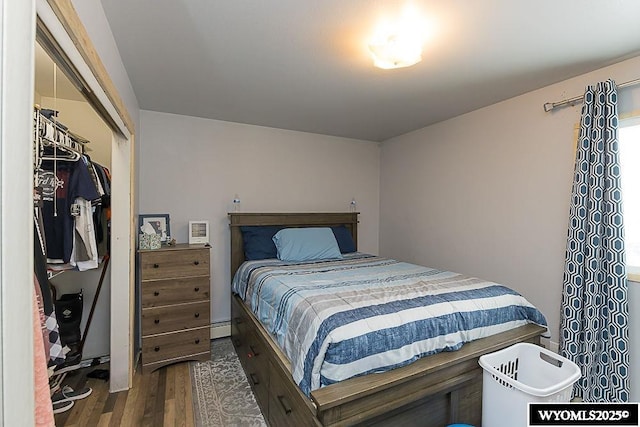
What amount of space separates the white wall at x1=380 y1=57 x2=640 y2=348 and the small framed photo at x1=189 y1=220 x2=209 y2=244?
249cm

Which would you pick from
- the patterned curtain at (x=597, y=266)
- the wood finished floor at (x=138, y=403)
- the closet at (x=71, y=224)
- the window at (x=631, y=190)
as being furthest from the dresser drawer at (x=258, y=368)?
the window at (x=631, y=190)

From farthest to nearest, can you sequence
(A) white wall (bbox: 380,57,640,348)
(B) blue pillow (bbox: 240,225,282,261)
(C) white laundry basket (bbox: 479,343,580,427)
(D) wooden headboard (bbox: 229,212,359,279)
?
1. (D) wooden headboard (bbox: 229,212,359,279)
2. (B) blue pillow (bbox: 240,225,282,261)
3. (A) white wall (bbox: 380,57,640,348)
4. (C) white laundry basket (bbox: 479,343,580,427)

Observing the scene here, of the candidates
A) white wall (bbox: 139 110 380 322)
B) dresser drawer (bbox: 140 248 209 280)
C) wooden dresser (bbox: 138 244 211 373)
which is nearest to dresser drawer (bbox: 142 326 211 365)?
wooden dresser (bbox: 138 244 211 373)

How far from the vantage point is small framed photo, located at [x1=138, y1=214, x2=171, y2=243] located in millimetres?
2916

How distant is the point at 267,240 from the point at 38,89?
2.34 metres

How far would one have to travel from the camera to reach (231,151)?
3.44 metres

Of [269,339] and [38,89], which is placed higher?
[38,89]

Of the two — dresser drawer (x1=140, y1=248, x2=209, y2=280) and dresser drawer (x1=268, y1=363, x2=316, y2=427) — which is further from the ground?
dresser drawer (x1=140, y1=248, x2=209, y2=280)

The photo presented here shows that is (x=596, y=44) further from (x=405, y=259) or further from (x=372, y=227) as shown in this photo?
(x=372, y=227)

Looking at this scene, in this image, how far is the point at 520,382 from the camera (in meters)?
1.54

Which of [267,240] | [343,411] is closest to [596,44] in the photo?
[343,411]

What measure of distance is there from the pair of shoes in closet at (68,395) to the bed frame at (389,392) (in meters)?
1.21

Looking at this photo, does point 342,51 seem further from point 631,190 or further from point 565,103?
point 631,190

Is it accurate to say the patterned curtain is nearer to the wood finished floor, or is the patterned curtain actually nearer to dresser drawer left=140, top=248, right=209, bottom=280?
the wood finished floor
